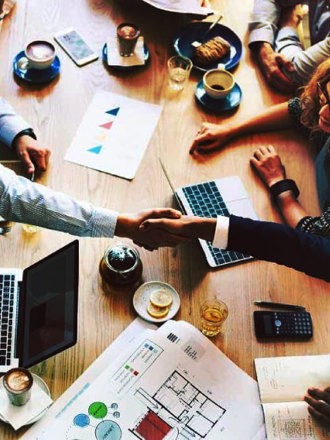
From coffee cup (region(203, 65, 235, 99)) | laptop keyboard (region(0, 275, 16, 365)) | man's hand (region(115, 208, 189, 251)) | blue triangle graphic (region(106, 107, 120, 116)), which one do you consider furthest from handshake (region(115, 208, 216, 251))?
coffee cup (region(203, 65, 235, 99))

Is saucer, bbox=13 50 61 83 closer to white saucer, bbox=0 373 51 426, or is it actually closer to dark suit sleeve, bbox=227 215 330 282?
dark suit sleeve, bbox=227 215 330 282

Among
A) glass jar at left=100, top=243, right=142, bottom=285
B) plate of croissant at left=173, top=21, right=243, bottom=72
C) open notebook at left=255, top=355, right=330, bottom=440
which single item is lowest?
open notebook at left=255, top=355, right=330, bottom=440

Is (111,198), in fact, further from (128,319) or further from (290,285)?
(290,285)

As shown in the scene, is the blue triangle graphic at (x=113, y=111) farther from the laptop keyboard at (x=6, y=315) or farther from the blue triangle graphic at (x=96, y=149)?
the laptop keyboard at (x=6, y=315)

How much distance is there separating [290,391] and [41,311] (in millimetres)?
629

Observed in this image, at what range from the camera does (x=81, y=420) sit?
1.35 m

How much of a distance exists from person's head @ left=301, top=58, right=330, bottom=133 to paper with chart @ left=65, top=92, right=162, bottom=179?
47cm

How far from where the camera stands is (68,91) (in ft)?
6.43

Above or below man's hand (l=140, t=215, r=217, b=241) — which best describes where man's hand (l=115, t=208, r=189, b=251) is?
below

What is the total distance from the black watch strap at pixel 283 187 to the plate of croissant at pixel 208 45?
1.76 feet

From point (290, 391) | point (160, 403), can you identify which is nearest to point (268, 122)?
point (290, 391)

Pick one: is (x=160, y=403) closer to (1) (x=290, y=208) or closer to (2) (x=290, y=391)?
(2) (x=290, y=391)

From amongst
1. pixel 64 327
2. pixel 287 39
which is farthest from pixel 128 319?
pixel 287 39

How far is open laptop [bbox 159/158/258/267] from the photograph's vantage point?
1.74m
